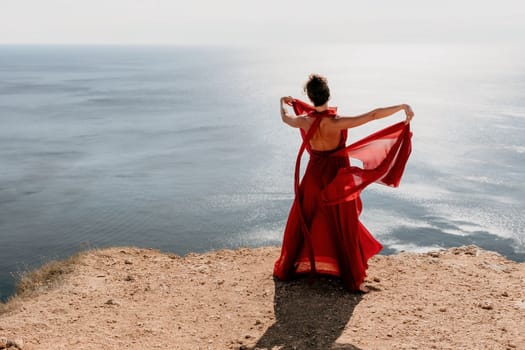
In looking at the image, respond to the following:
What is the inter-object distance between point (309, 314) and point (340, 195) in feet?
4.94

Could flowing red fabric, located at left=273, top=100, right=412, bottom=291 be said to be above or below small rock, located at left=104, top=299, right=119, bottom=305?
above

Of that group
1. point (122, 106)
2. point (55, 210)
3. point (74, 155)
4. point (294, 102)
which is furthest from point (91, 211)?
point (122, 106)

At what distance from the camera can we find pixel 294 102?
694 centimetres

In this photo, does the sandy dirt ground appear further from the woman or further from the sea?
the sea

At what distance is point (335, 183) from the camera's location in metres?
6.39

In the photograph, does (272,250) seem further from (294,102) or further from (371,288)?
(294,102)

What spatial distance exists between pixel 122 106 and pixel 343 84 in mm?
43682

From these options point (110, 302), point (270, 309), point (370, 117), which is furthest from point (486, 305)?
point (110, 302)

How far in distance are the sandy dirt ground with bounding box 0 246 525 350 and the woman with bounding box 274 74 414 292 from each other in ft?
1.33

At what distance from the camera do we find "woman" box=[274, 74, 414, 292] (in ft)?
20.7

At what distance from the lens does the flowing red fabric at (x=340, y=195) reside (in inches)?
252

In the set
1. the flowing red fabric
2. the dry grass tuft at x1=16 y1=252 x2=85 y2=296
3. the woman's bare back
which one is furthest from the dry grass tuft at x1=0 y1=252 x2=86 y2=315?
the woman's bare back

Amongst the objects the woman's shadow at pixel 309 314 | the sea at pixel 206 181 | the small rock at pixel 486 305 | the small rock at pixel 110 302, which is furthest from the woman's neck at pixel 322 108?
the small rock at pixel 110 302

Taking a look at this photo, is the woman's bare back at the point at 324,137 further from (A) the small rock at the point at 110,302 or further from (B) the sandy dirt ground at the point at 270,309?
(A) the small rock at the point at 110,302
